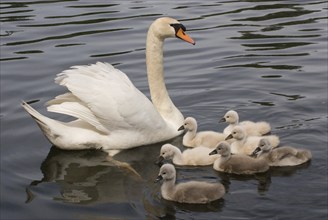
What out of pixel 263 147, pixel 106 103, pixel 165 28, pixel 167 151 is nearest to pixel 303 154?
pixel 263 147

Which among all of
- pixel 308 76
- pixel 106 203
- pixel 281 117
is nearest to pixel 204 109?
pixel 281 117

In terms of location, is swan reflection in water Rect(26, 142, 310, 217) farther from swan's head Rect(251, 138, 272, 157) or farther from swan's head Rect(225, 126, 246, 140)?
swan's head Rect(225, 126, 246, 140)

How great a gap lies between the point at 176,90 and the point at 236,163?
3.69 m

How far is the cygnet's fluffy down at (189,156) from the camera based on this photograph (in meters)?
8.70

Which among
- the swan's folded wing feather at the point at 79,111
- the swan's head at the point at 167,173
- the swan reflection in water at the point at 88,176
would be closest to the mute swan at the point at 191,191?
the swan's head at the point at 167,173

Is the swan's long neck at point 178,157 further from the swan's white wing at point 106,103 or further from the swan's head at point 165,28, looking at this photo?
the swan's head at point 165,28

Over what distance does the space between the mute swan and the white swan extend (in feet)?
5.08

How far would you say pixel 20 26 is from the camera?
16.9 m

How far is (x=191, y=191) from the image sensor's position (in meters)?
7.72

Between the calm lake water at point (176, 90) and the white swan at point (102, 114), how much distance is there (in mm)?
195

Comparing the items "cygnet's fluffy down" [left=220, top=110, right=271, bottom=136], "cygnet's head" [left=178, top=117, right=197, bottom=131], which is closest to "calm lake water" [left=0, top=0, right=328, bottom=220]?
"cygnet's fluffy down" [left=220, top=110, right=271, bottom=136]

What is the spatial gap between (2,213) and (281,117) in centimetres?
403

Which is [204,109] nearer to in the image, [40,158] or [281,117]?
[281,117]

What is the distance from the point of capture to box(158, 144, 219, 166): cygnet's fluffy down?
8703 mm
